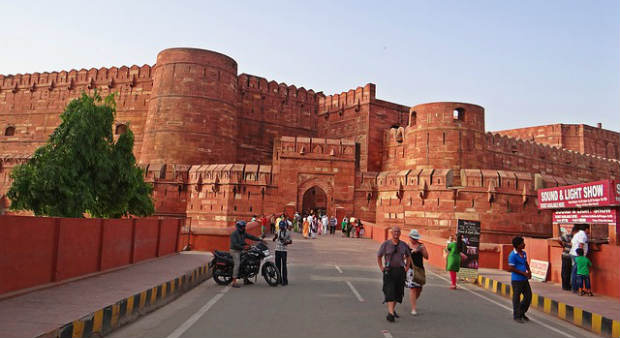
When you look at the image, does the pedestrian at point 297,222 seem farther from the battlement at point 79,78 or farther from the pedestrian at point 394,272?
the battlement at point 79,78

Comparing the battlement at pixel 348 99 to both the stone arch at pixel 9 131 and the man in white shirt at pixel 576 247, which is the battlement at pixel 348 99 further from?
the stone arch at pixel 9 131

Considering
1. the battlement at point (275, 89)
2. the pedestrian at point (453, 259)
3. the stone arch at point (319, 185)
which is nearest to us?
the pedestrian at point (453, 259)

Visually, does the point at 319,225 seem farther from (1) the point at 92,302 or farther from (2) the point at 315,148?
(1) the point at 92,302

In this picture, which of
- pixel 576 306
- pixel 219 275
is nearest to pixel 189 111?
pixel 219 275

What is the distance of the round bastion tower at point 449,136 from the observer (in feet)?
86.1

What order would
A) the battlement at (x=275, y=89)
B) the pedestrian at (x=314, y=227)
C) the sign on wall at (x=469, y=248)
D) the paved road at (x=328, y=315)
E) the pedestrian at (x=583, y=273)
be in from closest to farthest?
the paved road at (x=328, y=315) < the pedestrian at (x=583, y=273) < the sign on wall at (x=469, y=248) < the pedestrian at (x=314, y=227) < the battlement at (x=275, y=89)

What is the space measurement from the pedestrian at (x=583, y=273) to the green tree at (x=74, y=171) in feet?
44.2

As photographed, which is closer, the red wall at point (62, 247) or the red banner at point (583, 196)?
the red wall at point (62, 247)

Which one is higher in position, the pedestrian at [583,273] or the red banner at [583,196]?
the red banner at [583,196]

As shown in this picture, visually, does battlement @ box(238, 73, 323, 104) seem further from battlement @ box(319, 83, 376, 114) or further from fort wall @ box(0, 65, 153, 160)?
fort wall @ box(0, 65, 153, 160)

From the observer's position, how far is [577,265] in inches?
301

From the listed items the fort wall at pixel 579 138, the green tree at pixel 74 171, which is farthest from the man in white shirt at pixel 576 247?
the fort wall at pixel 579 138

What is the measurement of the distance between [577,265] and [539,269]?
1.97 m

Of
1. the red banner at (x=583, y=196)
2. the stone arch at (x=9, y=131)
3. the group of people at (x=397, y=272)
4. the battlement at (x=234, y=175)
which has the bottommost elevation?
the group of people at (x=397, y=272)
